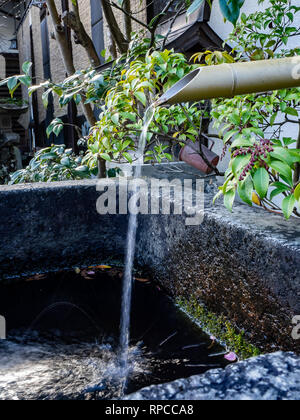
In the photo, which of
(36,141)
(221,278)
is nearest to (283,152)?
(221,278)

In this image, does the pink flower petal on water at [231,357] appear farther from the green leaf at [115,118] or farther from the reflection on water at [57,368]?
the green leaf at [115,118]

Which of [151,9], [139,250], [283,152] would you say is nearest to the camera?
[283,152]

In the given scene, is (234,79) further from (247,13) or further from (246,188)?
(247,13)

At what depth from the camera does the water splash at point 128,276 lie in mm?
1871

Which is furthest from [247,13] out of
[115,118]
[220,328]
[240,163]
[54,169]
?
[240,163]

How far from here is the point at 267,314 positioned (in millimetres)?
1596

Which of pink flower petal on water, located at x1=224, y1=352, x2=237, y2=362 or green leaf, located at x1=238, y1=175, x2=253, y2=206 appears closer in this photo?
green leaf, located at x1=238, y1=175, x2=253, y2=206

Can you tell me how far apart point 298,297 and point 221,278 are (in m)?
0.50

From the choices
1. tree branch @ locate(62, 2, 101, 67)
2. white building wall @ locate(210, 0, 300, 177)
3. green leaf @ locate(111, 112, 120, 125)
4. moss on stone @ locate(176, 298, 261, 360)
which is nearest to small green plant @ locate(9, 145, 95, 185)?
tree branch @ locate(62, 2, 101, 67)

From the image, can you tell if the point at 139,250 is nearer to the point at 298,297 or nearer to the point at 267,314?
the point at 267,314

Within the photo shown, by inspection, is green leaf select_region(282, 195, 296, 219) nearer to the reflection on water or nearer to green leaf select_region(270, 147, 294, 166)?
green leaf select_region(270, 147, 294, 166)

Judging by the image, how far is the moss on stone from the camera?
1.76 m

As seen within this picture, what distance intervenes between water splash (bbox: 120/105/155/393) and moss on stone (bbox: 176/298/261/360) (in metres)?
0.33

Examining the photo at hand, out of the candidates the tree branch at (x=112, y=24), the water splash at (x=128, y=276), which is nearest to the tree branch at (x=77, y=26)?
the tree branch at (x=112, y=24)
